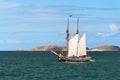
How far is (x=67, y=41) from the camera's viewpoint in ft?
489

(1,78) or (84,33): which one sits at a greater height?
(84,33)

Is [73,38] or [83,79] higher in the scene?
[73,38]

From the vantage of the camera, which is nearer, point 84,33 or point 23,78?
point 23,78

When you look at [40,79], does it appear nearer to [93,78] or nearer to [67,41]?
[93,78]

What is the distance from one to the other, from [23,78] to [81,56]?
61201 millimetres

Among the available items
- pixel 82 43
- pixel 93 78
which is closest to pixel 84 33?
pixel 82 43

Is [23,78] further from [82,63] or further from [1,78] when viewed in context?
[82,63]

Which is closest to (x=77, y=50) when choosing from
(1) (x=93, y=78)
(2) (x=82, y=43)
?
(2) (x=82, y=43)

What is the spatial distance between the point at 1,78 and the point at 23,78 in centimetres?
414

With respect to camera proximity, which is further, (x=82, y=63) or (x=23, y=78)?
(x=82, y=63)

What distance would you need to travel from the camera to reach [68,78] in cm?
8981

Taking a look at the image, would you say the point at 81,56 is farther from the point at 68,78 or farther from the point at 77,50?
the point at 68,78

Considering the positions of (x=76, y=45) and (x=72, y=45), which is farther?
(x=76, y=45)

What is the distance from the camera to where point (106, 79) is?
8812 cm
